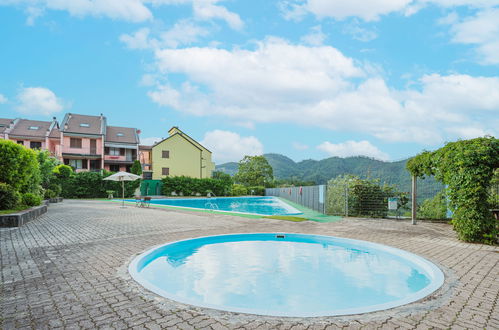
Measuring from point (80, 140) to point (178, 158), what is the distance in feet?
39.5

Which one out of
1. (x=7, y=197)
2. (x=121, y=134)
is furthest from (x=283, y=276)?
(x=121, y=134)

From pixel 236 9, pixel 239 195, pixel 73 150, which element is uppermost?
pixel 236 9

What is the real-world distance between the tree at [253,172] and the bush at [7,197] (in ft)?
125

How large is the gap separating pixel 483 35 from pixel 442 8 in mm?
1790

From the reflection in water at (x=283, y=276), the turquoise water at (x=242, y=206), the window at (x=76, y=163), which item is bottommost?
the turquoise water at (x=242, y=206)

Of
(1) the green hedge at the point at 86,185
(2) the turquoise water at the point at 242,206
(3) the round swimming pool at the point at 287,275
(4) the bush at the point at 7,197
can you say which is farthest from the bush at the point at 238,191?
(3) the round swimming pool at the point at 287,275

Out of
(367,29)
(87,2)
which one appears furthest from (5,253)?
(367,29)

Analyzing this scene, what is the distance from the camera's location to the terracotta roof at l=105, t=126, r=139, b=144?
38.9 meters

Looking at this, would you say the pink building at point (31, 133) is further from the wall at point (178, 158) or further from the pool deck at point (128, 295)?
the pool deck at point (128, 295)

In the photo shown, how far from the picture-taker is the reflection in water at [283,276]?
4672mm

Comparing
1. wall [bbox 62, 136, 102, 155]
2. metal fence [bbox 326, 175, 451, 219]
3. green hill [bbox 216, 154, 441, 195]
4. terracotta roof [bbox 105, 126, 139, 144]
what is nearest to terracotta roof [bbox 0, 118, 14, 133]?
wall [bbox 62, 136, 102, 155]

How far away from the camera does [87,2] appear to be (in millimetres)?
12633

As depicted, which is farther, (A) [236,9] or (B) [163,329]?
(A) [236,9]

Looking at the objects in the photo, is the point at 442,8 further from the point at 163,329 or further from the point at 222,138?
the point at 222,138
